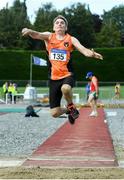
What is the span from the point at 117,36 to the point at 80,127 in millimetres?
82382

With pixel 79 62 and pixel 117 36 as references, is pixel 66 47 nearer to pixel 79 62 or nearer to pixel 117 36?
pixel 79 62

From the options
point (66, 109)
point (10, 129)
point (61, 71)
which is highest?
point (61, 71)

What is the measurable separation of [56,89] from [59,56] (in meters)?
0.68

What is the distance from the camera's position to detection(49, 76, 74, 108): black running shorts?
10.9m

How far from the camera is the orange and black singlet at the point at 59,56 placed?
1091 cm

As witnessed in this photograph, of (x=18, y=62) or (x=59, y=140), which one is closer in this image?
(x=59, y=140)

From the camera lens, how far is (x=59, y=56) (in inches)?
429

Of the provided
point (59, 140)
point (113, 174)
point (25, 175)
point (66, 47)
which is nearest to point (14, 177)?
point (25, 175)

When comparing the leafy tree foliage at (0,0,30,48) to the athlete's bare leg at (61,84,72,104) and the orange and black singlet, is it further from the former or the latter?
the athlete's bare leg at (61,84,72,104)

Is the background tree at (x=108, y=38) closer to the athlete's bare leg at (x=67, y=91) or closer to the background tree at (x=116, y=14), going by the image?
the background tree at (x=116, y=14)

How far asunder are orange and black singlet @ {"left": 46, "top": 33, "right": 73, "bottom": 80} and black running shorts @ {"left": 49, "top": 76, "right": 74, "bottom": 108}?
0.30ft

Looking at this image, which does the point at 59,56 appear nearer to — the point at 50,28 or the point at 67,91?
the point at 67,91

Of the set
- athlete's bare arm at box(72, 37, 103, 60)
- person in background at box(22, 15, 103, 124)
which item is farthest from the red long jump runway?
athlete's bare arm at box(72, 37, 103, 60)

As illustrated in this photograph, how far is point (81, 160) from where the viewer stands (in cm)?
1074
